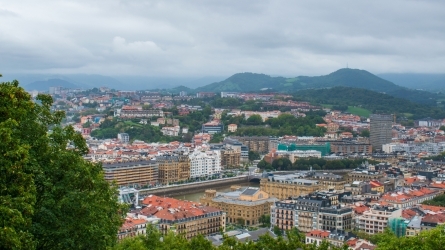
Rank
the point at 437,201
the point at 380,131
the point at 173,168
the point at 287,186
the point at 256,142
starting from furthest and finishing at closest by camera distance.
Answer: the point at 256,142 < the point at 380,131 < the point at 173,168 < the point at 287,186 < the point at 437,201

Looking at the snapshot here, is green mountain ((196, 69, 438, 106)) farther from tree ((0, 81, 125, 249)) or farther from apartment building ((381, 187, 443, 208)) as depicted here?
tree ((0, 81, 125, 249))

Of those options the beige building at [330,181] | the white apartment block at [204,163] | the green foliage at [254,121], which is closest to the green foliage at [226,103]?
the green foliage at [254,121]

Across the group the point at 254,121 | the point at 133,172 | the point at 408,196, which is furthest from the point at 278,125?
the point at 408,196

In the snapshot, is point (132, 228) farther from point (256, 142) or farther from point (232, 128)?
point (232, 128)

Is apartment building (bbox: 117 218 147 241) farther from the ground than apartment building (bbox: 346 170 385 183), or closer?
farther from the ground

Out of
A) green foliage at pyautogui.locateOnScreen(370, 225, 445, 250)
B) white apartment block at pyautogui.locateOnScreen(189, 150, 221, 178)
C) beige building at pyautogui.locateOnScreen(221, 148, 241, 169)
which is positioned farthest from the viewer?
beige building at pyautogui.locateOnScreen(221, 148, 241, 169)

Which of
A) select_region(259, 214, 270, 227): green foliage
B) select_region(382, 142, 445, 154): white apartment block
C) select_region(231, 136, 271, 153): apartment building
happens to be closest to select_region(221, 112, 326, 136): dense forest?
select_region(231, 136, 271, 153): apartment building
